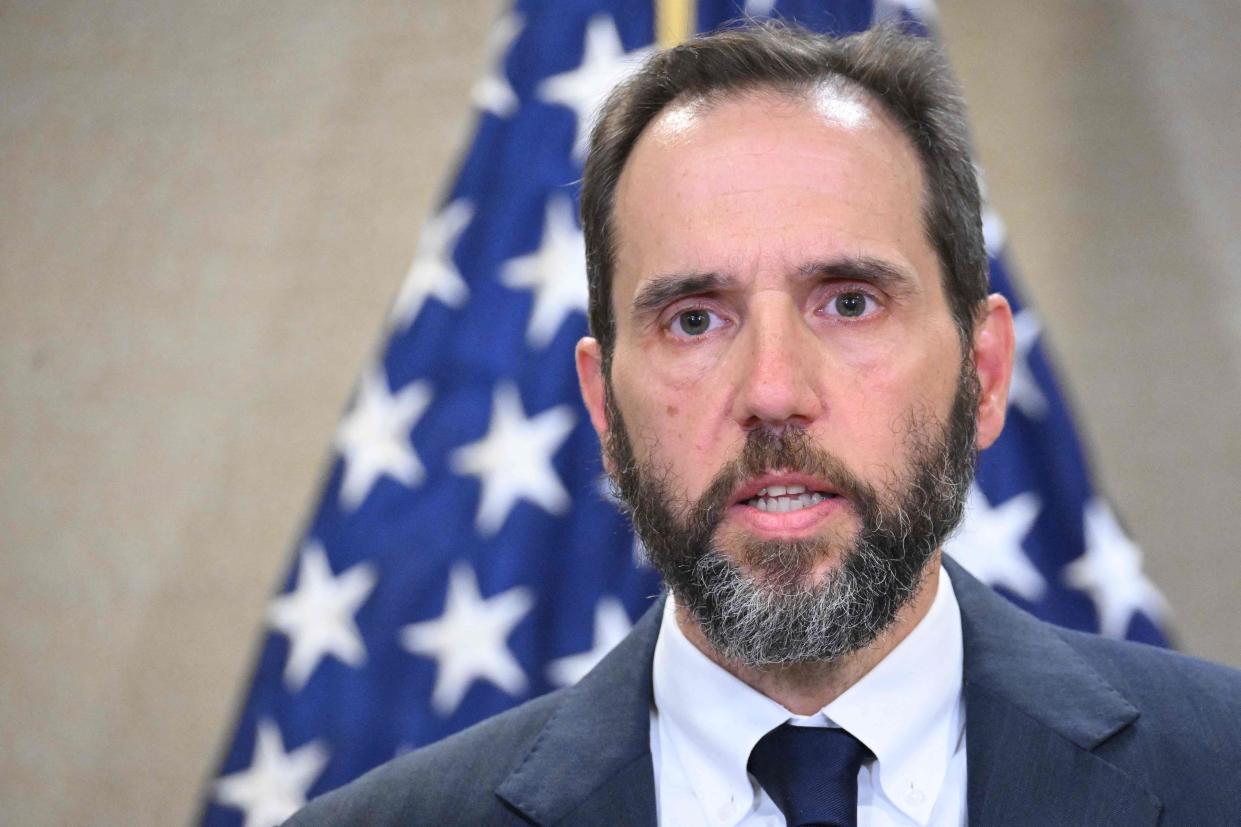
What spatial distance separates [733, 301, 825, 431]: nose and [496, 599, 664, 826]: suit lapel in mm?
480

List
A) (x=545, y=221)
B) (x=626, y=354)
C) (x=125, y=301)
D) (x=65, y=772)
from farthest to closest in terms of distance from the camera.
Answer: (x=125, y=301)
(x=65, y=772)
(x=545, y=221)
(x=626, y=354)

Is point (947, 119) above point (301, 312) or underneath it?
above

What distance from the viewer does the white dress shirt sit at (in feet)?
5.66

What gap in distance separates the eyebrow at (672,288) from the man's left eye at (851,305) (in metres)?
0.14

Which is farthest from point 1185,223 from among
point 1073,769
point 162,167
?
point 162,167


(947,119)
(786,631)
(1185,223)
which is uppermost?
(947,119)

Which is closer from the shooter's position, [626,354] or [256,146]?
[626,354]

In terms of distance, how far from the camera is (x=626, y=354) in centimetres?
191

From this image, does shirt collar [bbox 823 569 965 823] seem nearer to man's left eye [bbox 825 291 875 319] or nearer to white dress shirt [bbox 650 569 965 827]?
white dress shirt [bbox 650 569 965 827]

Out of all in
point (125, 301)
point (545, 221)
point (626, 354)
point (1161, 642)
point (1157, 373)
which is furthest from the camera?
point (125, 301)

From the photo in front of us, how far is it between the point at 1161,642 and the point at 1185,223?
129 centimetres

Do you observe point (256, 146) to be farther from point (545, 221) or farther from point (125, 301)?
point (545, 221)

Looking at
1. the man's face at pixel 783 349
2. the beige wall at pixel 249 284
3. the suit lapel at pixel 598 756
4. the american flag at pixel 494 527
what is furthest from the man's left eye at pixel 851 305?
the beige wall at pixel 249 284

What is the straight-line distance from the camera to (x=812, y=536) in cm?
169
